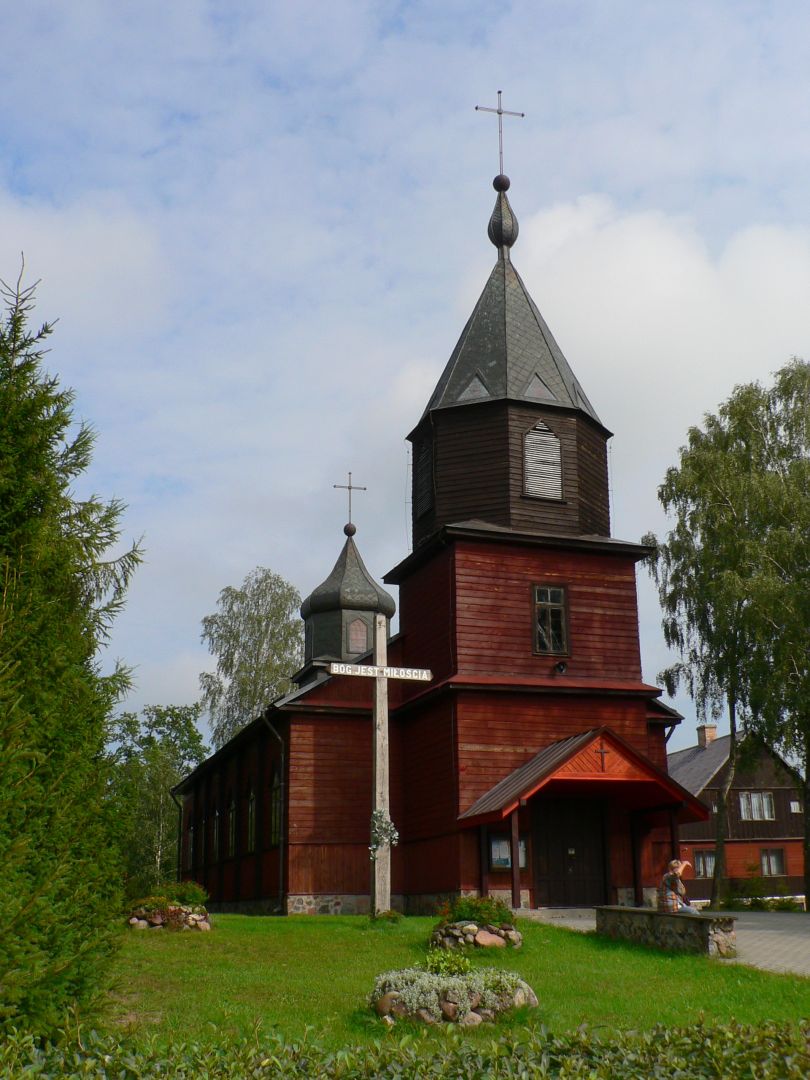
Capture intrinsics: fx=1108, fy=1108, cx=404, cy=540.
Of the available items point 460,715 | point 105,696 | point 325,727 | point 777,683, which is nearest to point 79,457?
point 105,696

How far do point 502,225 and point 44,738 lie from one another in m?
23.4

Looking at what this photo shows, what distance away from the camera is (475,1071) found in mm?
6160

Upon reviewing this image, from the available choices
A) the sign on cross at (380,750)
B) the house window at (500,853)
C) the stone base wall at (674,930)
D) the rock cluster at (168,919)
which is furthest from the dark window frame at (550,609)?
the rock cluster at (168,919)

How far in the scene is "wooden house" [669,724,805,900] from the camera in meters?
45.5

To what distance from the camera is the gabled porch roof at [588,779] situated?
19938 mm

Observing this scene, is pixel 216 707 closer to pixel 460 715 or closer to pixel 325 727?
pixel 325 727

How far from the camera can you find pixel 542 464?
2442cm

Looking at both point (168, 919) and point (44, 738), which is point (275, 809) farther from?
point (44, 738)

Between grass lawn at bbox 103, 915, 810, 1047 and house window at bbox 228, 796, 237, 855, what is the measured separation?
1323 centimetres

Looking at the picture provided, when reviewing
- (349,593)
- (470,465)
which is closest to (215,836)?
(349,593)

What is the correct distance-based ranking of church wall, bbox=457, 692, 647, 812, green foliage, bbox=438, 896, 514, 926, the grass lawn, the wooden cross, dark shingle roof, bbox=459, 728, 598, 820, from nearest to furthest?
the grass lawn → green foliage, bbox=438, 896, 514, 926 → dark shingle roof, bbox=459, 728, 598, 820 → the wooden cross → church wall, bbox=457, 692, 647, 812

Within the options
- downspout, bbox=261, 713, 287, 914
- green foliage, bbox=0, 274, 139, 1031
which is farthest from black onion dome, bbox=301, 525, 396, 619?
green foliage, bbox=0, 274, 139, 1031

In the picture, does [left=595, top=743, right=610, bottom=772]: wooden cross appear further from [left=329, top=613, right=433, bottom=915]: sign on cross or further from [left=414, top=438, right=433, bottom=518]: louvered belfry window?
[left=414, top=438, right=433, bottom=518]: louvered belfry window

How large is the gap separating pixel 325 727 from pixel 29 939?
18.3 m
